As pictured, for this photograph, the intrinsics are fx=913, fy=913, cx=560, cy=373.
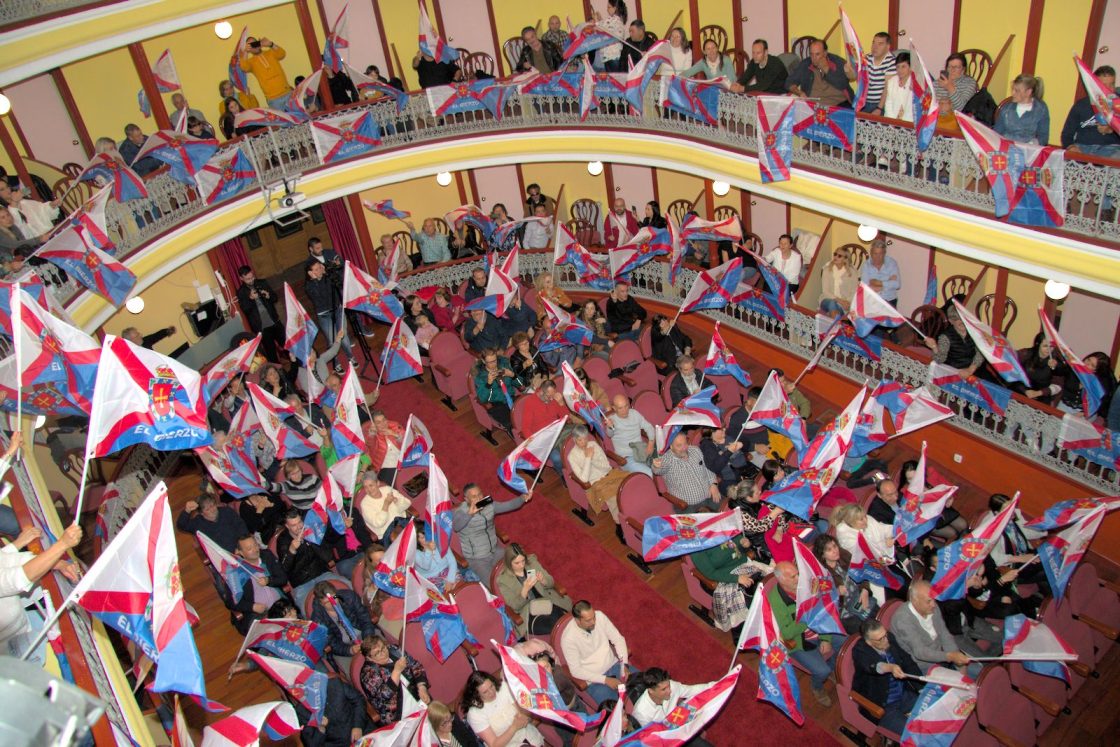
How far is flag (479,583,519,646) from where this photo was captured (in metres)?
9.77

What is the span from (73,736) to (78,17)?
12757mm

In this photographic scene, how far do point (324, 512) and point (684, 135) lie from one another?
26.5 feet

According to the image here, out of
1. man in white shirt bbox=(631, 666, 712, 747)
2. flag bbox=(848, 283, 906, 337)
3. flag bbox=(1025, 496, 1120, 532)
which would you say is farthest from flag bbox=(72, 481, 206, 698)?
flag bbox=(848, 283, 906, 337)

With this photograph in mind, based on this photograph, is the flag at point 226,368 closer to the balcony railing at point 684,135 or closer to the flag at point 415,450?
the balcony railing at point 684,135

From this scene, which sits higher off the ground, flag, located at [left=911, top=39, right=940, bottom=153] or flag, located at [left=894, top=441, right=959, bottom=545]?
flag, located at [left=911, top=39, right=940, bottom=153]

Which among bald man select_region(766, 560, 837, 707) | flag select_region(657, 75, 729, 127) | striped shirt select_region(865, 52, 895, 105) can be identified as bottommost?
bald man select_region(766, 560, 837, 707)

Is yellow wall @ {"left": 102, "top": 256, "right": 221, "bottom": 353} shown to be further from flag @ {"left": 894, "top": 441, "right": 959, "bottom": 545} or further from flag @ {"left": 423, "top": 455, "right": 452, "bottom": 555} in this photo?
flag @ {"left": 894, "top": 441, "right": 959, "bottom": 545}

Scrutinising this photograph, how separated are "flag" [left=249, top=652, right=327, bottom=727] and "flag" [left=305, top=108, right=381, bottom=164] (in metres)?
9.46

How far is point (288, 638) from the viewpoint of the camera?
9.43 meters

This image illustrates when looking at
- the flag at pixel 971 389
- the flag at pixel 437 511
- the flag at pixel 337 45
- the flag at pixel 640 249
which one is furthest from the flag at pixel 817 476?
the flag at pixel 337 45

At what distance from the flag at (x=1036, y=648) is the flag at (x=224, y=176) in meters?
12.7

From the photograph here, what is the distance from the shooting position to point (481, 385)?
1345cm

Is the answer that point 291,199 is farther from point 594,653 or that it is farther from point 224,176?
point 594,653

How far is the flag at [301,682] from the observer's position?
8.93 m
